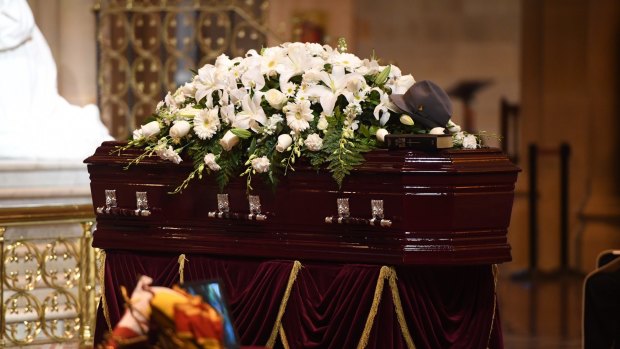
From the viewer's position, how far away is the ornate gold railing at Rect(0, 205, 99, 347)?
8.52m

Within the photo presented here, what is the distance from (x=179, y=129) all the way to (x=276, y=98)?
502mm

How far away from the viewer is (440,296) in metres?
6.32

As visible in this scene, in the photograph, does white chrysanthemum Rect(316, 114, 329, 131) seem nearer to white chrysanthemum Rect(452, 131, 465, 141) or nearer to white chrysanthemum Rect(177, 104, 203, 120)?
white chrysanthemum Rect(452, 131, 465, 141)

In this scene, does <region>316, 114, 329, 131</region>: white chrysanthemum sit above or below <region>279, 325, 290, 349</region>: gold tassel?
above

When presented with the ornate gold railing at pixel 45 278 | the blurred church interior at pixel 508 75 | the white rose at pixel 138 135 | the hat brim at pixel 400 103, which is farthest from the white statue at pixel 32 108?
the hat brim at pixel 400 103

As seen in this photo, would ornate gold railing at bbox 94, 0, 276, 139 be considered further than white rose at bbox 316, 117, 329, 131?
Yes

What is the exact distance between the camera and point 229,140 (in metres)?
6.50

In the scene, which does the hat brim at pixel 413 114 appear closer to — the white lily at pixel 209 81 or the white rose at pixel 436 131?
the white rose at pixel 436 131

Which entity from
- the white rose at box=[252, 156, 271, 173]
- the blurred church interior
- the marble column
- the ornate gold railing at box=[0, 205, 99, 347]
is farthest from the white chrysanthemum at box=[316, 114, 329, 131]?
the marble column

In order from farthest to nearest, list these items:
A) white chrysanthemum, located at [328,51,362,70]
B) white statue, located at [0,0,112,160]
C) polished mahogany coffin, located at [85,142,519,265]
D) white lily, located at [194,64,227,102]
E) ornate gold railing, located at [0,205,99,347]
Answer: white statue, located at [0,0,112,160] < ornate gold railing, located at [0,205,99,347] < white lily, located at [194,64,227,102] < white chrysanthemum, located at [328,51,362,70] < polished mahogany coffin, located at [85,142,519,265]

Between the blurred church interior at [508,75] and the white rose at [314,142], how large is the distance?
4.08 meters

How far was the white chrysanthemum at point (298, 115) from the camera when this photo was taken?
637cm

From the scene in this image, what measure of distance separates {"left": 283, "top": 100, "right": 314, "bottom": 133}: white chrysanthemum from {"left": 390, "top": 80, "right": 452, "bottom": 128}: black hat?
0.39m

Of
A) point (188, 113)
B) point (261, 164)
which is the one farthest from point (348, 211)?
point (188, 113)
